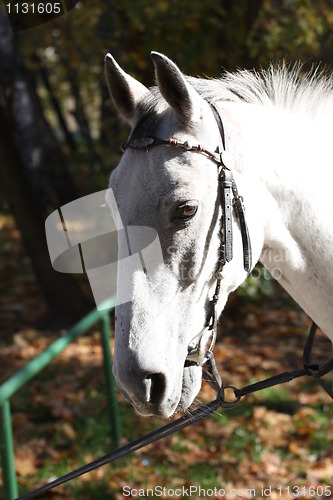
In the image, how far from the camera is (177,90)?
1950 millimetres

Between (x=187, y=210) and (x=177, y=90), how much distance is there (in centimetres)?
40

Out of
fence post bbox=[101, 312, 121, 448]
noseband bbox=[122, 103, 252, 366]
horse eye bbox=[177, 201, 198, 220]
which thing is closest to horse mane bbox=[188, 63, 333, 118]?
noseband bbox=[122, 103, 252, 366]

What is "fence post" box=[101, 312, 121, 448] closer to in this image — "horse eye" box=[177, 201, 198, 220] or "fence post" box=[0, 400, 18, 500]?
"fence post" box=[0, 400, 18, 500]

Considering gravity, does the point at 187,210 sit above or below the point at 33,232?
above

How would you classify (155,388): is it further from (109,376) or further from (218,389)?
(109,376)

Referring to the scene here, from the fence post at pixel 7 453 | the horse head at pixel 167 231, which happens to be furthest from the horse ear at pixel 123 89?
the fence post at pixel 7 453

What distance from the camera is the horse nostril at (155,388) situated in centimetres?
193

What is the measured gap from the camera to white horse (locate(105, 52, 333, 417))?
1.94 metres

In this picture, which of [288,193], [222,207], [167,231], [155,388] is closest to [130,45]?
[288,193]

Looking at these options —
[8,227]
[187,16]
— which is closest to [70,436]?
[187,16]

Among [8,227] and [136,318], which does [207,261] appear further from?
[8,227]

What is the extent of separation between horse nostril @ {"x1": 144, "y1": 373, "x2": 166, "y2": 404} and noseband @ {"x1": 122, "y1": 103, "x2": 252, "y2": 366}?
21cm

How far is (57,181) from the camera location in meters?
9.45

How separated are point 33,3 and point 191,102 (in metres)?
3.84
